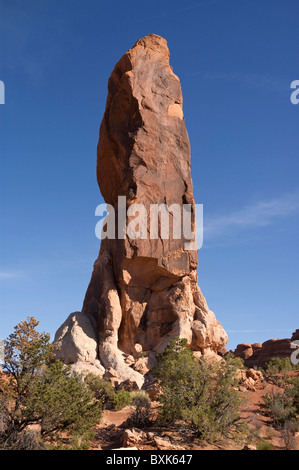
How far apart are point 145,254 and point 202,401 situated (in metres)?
9.36

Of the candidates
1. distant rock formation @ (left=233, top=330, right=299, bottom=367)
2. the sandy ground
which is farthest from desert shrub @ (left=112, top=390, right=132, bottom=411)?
distant rock formation @ (left=233, top=330, right=299, bottom=367)

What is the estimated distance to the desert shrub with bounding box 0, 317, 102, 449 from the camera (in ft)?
34.2

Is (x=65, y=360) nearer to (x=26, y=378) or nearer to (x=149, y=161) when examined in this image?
(x=26, y=378)

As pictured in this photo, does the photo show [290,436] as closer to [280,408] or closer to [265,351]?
[280,408]

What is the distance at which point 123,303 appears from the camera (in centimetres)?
2080

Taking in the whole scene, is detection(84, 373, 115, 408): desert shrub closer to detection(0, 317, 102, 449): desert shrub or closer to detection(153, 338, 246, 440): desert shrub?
detection(153, 338, 246, 440): desert shrub

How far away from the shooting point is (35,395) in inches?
419

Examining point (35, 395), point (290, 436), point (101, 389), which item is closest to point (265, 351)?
point (101, 389)

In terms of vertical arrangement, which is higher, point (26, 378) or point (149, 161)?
point (149, 161)

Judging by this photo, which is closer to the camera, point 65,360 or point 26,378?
point 26,378

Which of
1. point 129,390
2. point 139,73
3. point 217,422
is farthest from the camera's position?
point 139,73
